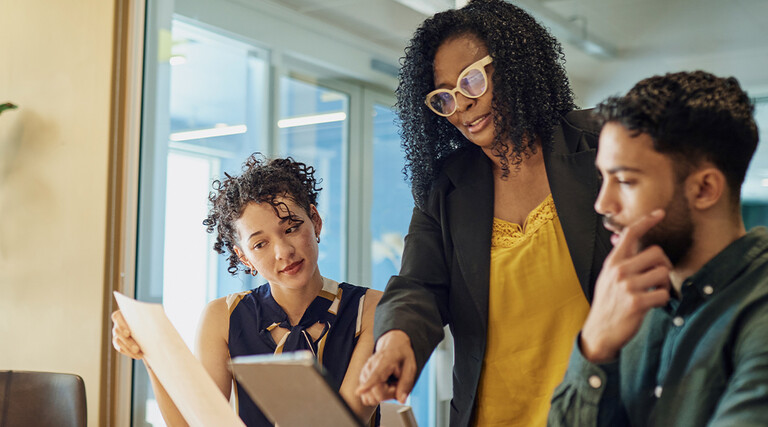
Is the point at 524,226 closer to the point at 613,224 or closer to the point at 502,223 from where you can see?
the point at 502,223

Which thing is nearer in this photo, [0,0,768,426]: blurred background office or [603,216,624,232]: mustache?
[603,216,624,232]: mustache

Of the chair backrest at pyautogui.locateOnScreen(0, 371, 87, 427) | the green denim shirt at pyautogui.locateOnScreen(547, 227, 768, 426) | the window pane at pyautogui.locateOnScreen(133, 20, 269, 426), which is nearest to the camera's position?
the green denim shirt at pyautogui.locateOnScreen(547, 227, 768, 426)

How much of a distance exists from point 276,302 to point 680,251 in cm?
119

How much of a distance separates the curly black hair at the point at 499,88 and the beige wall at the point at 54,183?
6.32ft

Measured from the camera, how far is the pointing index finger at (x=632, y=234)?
0.90 meters

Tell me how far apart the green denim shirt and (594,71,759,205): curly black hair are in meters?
0.11

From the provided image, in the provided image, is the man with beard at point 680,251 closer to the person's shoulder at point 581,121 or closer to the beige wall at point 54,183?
the person's shoulder at point 581,121

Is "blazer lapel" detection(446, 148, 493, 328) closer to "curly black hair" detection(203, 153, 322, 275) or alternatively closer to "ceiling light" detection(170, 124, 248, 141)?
"curly black hair" detection(203, 153, 322, 275)

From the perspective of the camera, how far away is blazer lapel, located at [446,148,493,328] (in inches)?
55.7

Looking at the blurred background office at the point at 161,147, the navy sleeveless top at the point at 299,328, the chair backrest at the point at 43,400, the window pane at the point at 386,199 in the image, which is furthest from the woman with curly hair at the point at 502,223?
the chair backrest at the point at 43,400

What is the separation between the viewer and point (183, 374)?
1.28m

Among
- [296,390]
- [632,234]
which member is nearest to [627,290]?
[632,234]

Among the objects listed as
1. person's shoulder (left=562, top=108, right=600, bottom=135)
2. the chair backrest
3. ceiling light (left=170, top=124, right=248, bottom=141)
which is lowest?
the chair backrest

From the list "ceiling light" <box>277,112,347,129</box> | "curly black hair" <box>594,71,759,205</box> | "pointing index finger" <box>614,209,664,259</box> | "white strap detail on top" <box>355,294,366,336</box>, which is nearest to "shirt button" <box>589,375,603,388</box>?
"pointing index finger" <box>614,209,664,259</box>
